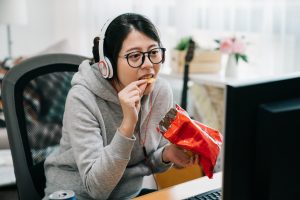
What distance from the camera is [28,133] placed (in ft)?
4.17

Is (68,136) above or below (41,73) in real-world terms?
below

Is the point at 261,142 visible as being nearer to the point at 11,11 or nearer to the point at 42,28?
the point at 11,11

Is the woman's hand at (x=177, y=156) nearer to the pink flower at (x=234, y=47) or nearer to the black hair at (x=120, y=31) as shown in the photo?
the black hair at (x=120, y=31)

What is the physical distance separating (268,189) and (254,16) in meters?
2.21

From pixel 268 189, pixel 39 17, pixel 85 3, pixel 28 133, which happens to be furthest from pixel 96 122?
pixel 39 17

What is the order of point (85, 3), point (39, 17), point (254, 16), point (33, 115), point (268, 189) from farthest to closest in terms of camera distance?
point (39, 17), point (85, 3), point (254, 16), point (33, 115), point (268, 189)

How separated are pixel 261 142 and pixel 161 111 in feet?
2.43

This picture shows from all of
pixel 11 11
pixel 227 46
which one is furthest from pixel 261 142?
pixel 11 11

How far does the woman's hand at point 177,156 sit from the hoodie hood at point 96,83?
8.4 inches

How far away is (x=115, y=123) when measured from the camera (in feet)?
4.09

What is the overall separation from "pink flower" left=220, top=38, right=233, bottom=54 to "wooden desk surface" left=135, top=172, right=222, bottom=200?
1471 millimetres

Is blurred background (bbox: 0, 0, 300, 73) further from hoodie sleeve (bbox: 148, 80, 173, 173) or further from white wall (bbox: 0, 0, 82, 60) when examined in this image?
hoodie sleeve (bbox: 148, 80, 173, 173)

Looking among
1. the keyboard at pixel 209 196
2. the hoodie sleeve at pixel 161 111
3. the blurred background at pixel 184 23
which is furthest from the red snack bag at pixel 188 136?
the blurred background at pixel 184 23

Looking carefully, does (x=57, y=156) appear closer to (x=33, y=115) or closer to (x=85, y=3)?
(x=33, y=115)
